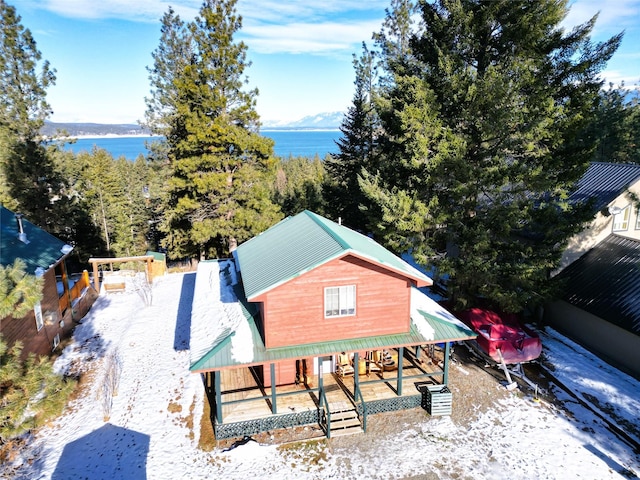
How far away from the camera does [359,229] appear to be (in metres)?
33.1

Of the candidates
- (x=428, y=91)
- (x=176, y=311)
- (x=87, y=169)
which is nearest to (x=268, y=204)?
(x=176, y=311)

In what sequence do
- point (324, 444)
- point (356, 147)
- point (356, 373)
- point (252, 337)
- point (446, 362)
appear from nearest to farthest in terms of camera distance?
point (324, 444), point (252, 337), point (356, 373), point (446, 362), point (356, 147)

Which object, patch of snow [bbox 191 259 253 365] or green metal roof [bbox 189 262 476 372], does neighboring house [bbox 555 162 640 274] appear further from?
patch of snow [bbox 191 259 253 365]

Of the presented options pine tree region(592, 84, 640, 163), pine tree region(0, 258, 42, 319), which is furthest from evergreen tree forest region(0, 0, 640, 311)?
pine tree region(592, 84, 640, 163)

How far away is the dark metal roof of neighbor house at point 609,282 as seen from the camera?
51.1 feet

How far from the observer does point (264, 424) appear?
12.1 m

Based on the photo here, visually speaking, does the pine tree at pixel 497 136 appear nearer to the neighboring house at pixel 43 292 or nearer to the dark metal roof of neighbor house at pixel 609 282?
the dark metal roof of neighbor house at pixel 609 282

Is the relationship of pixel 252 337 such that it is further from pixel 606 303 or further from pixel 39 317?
pixel 606 303

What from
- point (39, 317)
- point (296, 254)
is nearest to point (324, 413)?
point (296, 254)

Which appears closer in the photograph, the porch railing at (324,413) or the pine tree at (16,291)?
the pine tree at (16,291)

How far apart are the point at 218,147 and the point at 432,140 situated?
501 inches

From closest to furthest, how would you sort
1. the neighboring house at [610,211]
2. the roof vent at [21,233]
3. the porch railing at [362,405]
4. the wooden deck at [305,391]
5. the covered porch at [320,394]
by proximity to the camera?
the covered porch at [320,394] < the porch railing at [362,405] < the wooden deck at [305,391] < the roof vent at [21,233] < the neighboring house at [610,211]

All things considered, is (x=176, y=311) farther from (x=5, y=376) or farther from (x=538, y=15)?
(x=538, y=15)

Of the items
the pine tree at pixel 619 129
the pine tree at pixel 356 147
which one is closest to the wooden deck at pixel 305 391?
the pine tree at pixel 356 147
